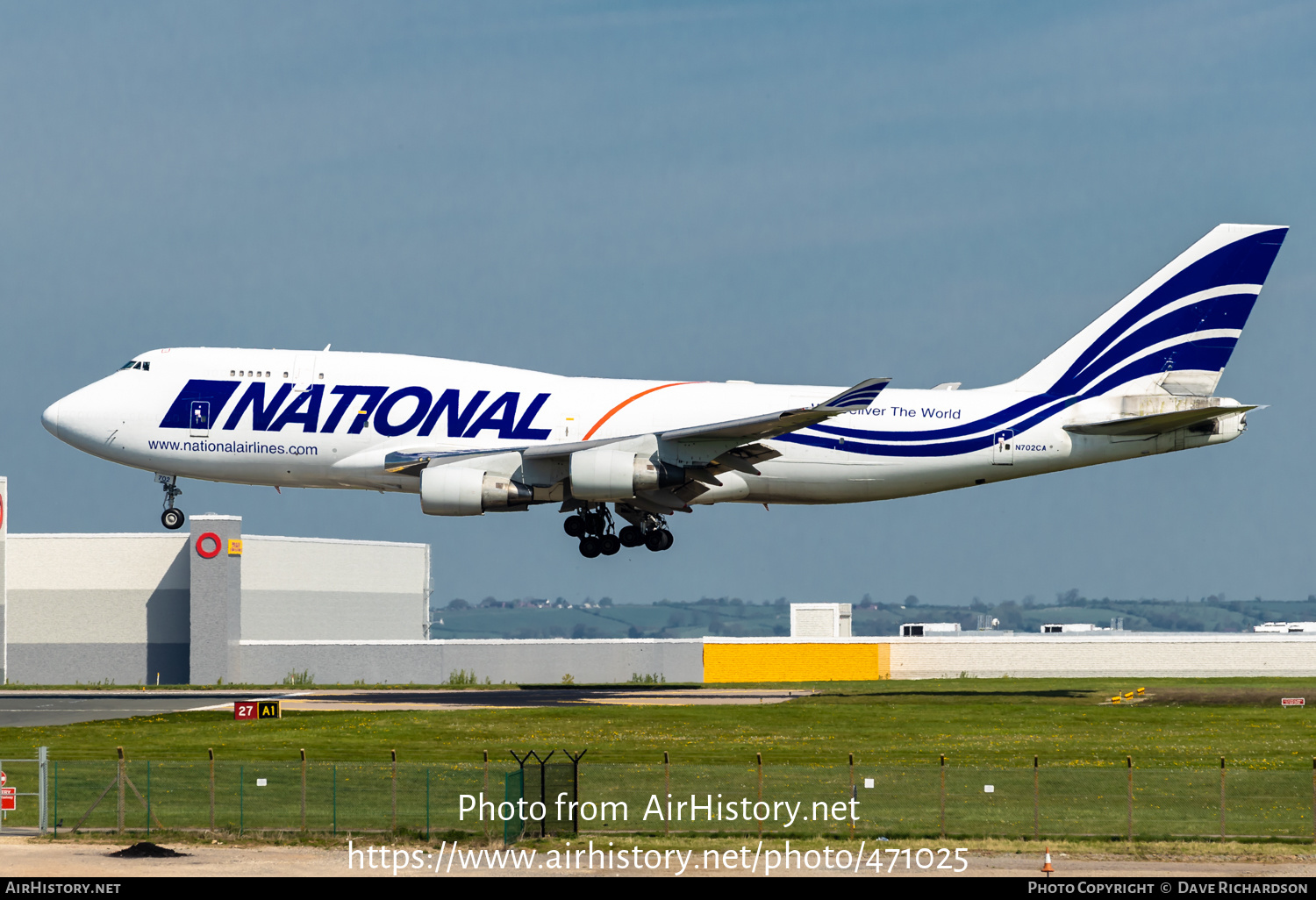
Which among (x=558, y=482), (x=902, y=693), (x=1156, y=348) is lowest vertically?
(x=902, y=693)

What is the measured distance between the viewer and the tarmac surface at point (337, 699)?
62969mm

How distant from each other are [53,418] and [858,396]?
1082 inches

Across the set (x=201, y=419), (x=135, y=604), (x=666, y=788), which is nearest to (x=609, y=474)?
(x=201, y=419)

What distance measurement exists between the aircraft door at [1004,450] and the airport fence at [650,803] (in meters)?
21.4

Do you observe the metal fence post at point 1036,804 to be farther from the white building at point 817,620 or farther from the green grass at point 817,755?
the white building at point 817,620

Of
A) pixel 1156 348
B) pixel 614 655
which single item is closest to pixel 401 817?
pixel 1156 348

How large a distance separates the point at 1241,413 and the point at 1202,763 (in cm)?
1384

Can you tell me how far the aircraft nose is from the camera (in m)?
54.7

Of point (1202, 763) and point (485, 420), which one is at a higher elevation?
point (485, 420)

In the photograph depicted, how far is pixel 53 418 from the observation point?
54.8 m

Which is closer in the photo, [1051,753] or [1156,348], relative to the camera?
[1051,753]

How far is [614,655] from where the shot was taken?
100 metres
